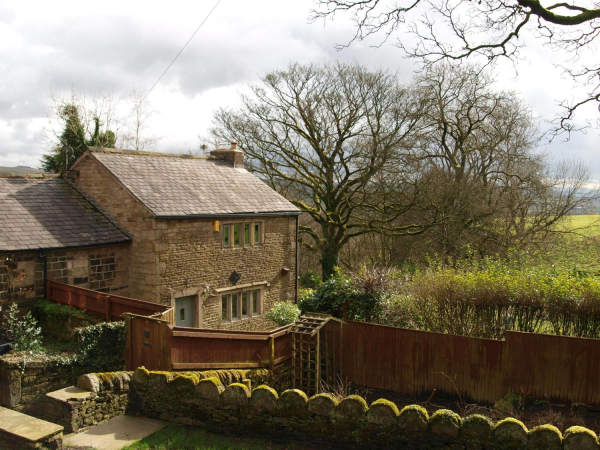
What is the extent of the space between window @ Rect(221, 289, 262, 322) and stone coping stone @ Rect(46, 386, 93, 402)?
10.2 m

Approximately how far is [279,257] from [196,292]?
4.91 meters

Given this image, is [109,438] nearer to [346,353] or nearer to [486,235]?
[346,353]

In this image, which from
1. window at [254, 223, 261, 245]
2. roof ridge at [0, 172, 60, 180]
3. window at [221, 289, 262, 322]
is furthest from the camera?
window at [254, 223, 261, 245]

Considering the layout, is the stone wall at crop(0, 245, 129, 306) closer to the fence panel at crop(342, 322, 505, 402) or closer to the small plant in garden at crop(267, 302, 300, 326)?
the small plant in garden at crop(267, 302, 300, 326)

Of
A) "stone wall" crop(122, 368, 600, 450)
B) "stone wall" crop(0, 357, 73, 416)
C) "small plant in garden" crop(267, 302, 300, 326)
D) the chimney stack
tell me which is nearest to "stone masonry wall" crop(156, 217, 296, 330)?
"small plant in garden" crop(267, 302, 300, 326)

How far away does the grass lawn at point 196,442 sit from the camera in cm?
797

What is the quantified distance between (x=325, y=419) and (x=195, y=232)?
10684mm

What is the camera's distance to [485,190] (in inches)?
1085

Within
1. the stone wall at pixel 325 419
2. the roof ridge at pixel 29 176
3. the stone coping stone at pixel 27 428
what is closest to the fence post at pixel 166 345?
the stone wall at pixel 325 419

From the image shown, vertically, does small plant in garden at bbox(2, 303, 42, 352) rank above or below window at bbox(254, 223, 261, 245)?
below

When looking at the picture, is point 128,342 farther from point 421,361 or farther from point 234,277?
point 234,277

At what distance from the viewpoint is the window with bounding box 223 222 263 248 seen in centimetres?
1889

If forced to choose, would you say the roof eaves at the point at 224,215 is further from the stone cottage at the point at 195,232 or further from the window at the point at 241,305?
the window at the point at 241,305

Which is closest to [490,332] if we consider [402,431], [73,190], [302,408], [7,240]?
[402,431]
